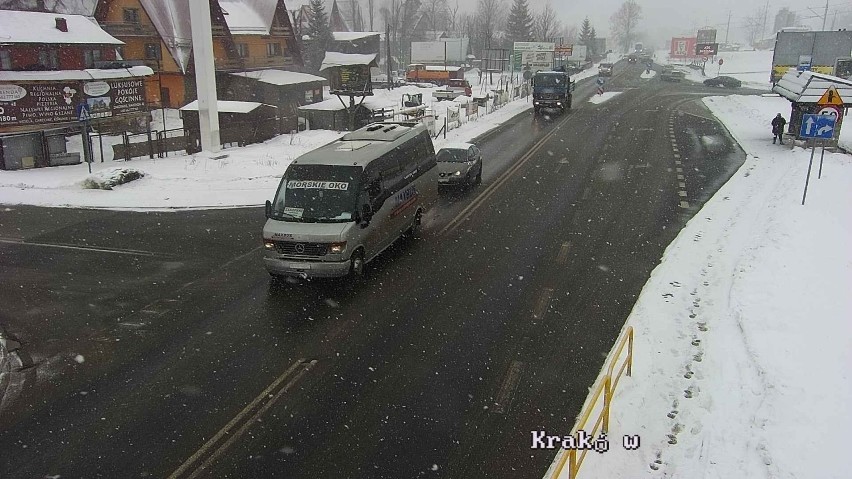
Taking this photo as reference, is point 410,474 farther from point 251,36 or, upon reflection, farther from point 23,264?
point 251,36

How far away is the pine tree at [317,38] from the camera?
8356 cm

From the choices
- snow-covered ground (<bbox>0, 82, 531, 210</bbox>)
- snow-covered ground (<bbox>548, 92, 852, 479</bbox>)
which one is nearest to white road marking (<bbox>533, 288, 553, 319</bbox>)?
snow-covered ground (<bbox>548, 92, 852, 479</bbox>)

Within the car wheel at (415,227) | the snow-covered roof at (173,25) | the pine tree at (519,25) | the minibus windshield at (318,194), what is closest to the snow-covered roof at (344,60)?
the snow-covered roof at (173,25)

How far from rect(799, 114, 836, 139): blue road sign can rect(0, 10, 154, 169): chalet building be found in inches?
978

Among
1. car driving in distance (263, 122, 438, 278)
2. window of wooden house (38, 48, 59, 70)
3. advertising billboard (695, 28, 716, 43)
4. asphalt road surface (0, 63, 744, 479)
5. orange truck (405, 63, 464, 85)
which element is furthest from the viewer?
advertising billboard (695, 28, 716, 43)

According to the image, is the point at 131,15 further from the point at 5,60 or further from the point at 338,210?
the point at 338,210

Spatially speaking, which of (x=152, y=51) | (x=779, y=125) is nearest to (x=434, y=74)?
(x=152, y=51)

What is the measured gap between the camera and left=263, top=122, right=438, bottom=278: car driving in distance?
1268 cm

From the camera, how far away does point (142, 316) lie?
11883 millimetres

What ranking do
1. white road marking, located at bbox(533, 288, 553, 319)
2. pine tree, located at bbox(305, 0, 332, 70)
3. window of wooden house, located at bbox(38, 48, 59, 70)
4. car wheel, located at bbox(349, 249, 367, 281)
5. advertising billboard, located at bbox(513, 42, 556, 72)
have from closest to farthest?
white road marking, located at bbox(533, 288, 553, 319)
car wheel, located at bbox(349, 249, 367, 281)
window of wooden house, located at bbox(38, 48, 59, 70)
advertising billboard, located at bbox(513, 42, 556, 72)
pine tree, located at bbox(305, 0, 332, 70)

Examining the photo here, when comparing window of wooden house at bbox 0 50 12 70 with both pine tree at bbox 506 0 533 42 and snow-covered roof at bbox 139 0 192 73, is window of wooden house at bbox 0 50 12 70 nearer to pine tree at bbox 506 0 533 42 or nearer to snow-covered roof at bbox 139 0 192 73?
snow-covered roof at bbox 139 0 192 73

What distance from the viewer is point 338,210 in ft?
43.2

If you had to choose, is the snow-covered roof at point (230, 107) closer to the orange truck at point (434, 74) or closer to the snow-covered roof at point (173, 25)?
the snow-covered roof at point (173, 25)

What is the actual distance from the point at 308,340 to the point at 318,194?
3767 mm
